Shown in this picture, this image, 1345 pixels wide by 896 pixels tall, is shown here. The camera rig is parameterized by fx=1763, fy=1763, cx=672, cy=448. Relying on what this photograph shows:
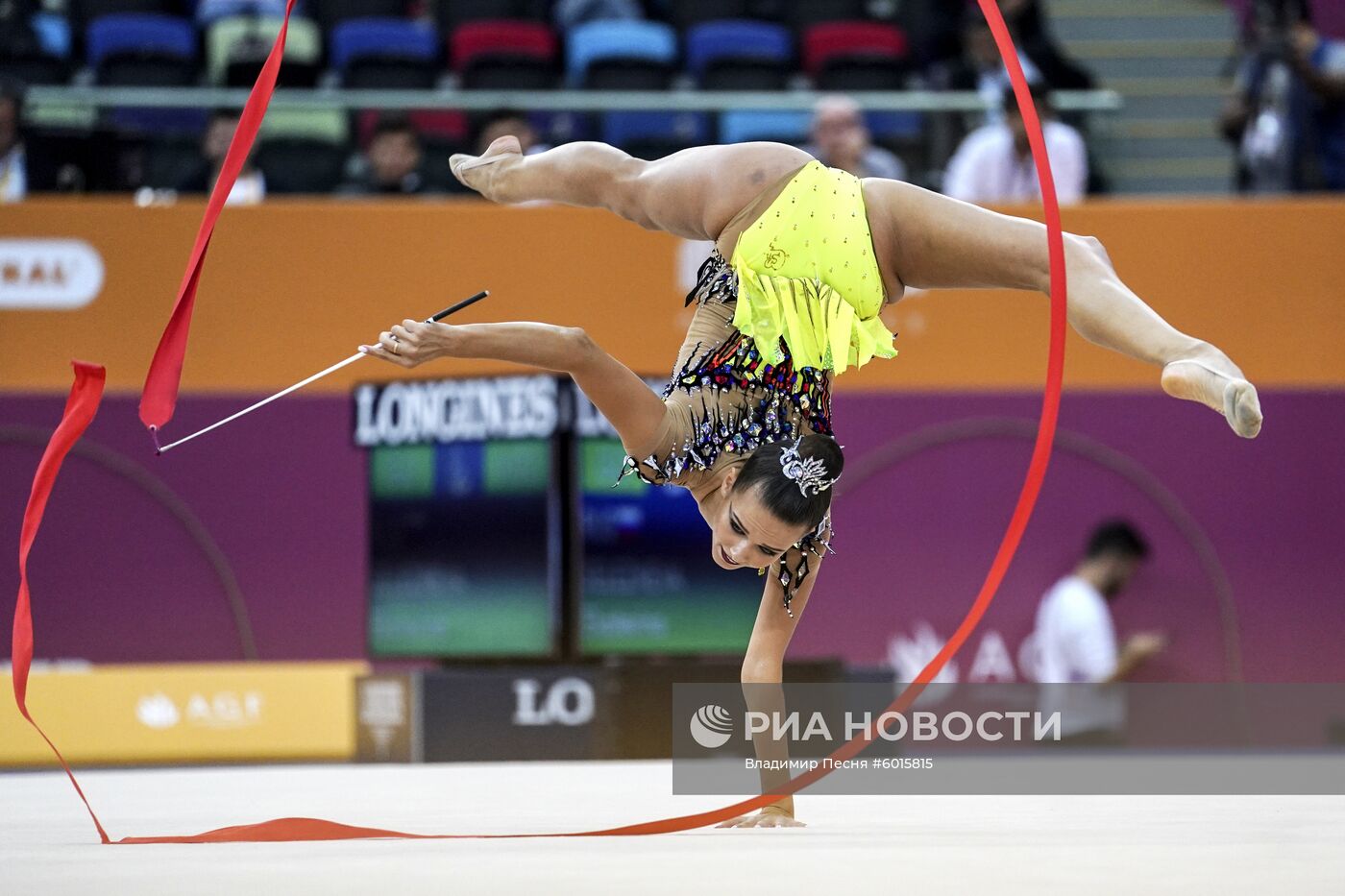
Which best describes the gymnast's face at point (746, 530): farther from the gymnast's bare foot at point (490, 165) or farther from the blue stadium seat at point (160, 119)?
the blue stadium seat at point (160, 119)

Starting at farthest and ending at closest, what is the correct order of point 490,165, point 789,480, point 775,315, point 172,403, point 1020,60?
point 1020,60
point 490,165
point 172,403
point 775,315
point 789,480

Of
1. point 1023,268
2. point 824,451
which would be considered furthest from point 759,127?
point 824,451

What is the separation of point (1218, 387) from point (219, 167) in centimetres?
487

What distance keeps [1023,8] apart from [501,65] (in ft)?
7.85

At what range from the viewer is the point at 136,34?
803 centimetres

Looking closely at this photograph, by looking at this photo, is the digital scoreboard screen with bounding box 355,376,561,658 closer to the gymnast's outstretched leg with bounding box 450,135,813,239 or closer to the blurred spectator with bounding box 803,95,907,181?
the blurred spectator with bounding box 803,95,907,181

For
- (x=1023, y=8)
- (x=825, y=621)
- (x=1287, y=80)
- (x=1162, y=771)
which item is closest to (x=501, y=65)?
(x=1023, y=8)

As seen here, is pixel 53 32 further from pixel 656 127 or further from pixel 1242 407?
pixel 1242 407

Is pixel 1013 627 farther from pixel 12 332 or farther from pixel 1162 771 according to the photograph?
pixel 12 332

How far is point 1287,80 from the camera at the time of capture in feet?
24.3

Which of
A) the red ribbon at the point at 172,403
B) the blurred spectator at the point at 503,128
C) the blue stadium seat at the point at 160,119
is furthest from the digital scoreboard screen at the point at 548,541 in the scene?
the red ribbon at the point at 172,403

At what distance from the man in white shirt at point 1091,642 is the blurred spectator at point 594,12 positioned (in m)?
3.42

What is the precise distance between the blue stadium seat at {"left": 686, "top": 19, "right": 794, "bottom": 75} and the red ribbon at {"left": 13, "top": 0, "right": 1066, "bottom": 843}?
15.1 feet

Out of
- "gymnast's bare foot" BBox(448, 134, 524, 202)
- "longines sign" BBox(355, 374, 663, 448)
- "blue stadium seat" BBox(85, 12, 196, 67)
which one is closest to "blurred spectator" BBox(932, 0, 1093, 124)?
"longines sign" BBox(355, 374, 663, 448)
